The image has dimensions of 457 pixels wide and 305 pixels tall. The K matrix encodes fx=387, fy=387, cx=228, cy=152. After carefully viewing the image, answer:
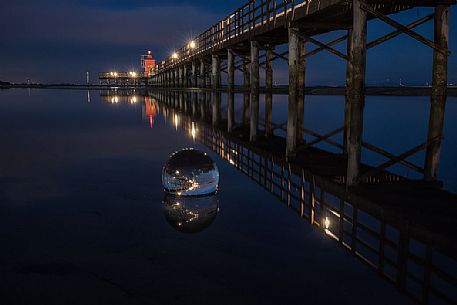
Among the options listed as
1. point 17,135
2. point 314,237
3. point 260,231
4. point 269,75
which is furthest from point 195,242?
point 269,75

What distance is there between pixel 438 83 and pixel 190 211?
697cm

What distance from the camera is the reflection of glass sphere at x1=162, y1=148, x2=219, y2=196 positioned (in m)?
6.78

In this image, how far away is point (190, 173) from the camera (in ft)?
22.3

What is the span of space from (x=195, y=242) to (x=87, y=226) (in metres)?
1.70

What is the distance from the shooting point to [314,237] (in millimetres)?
5246

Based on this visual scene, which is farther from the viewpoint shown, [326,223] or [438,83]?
[438,83]

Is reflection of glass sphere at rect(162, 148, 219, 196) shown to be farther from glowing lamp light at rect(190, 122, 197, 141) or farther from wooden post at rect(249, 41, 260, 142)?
glowing lamp light at rect(190, 122, 197, 141)

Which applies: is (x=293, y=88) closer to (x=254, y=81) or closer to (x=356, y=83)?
(x=356, y=83)

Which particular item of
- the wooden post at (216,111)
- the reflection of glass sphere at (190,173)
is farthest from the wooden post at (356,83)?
the wooden post at (216,111)

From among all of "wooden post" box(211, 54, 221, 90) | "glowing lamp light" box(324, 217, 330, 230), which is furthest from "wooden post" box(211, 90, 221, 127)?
"glowing lamp light" box(324, 217, 330, 230)

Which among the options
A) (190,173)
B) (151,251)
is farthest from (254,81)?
(151,251)

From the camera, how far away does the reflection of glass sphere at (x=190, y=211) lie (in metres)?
5.61

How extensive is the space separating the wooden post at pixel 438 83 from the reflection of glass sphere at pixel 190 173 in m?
4.95

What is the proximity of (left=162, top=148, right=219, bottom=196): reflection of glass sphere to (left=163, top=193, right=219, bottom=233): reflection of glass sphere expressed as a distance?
15cm
